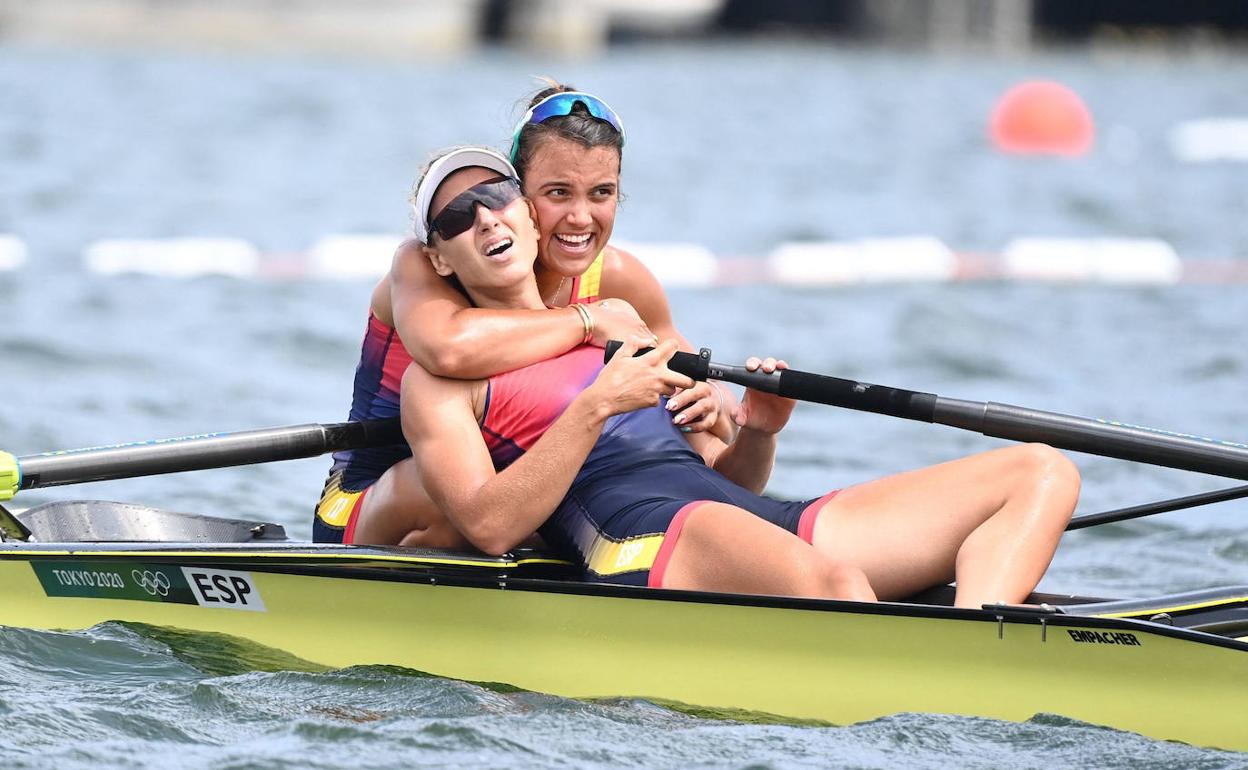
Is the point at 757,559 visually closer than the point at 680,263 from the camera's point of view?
Yes

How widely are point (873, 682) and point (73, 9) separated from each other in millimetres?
32994

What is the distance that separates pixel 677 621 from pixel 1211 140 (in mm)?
24044

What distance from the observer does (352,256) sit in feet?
49.1

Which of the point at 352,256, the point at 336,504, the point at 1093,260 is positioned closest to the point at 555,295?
the point at 336,504

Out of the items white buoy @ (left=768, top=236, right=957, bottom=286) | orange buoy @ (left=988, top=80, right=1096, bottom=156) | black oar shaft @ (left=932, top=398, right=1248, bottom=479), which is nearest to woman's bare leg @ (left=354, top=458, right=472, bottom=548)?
black oar shaft @ (left=932, top=398, right=1248, bottom=479)

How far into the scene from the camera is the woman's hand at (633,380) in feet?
12.9

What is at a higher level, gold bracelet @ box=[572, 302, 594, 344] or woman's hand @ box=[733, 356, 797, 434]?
gold bracelet @ box=[572, 302, 594, 344]

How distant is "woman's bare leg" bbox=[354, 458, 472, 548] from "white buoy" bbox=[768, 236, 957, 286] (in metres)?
10.1

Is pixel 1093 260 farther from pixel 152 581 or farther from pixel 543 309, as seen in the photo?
pixel 152 581

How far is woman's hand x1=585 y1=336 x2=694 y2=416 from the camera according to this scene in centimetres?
392

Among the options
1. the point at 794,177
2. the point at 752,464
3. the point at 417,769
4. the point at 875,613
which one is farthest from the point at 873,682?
the point at 794,177

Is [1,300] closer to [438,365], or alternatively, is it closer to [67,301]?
[67,301]

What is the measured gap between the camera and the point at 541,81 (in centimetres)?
444

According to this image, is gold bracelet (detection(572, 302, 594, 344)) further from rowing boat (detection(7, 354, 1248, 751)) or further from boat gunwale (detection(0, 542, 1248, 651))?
boat gunwale (detection(0, 542, 1248, 651))
